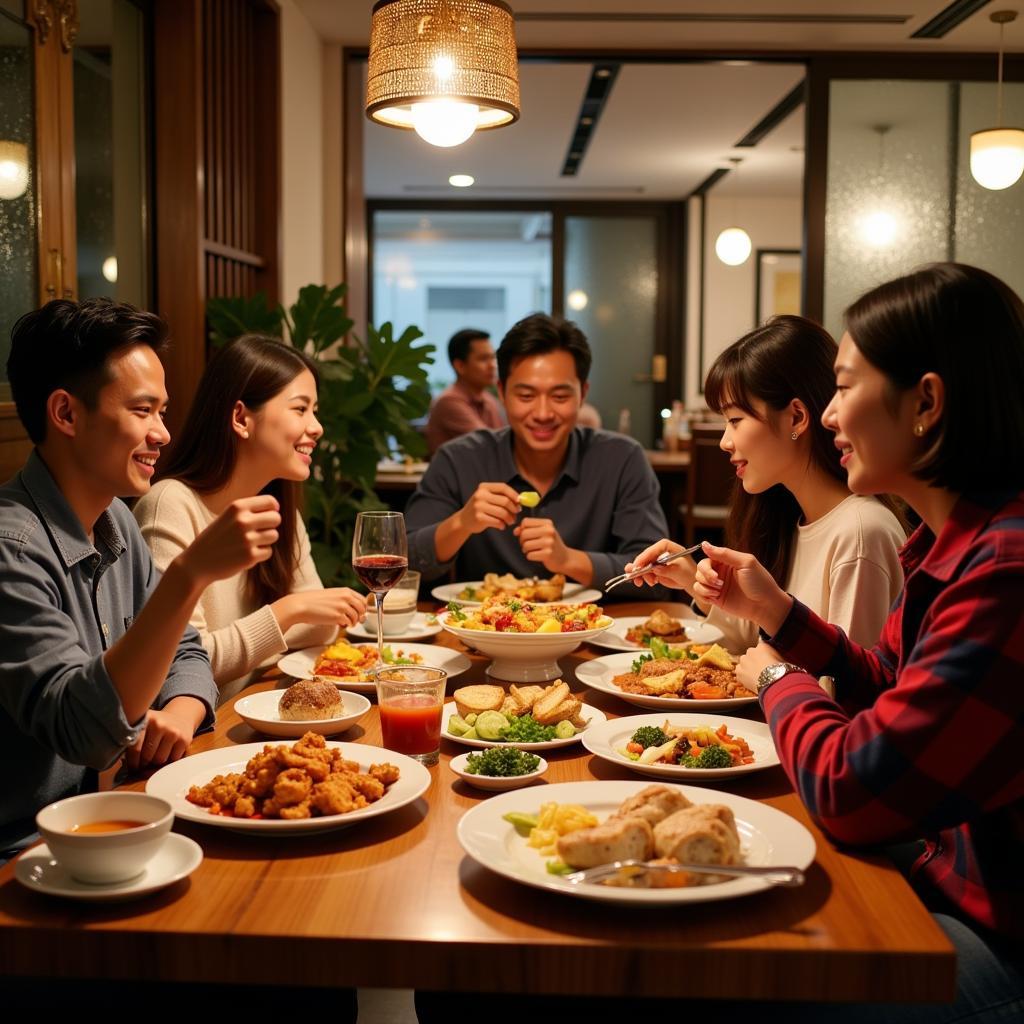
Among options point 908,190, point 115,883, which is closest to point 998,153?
point 908,190

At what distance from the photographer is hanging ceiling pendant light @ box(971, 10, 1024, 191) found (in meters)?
4.82

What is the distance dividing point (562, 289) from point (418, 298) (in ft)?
16.5

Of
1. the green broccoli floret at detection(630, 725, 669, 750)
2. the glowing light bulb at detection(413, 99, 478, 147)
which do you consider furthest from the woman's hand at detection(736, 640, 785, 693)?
the glowing light bulb at detection(413, 99, 478, 147)

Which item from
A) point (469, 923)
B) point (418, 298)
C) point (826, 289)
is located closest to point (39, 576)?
point (469, 923)

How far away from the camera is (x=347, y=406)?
4.04 metres

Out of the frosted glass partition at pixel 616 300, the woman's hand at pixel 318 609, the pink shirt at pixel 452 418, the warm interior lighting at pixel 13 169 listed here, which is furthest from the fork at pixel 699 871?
the frosted glass partition at pixel 616 300

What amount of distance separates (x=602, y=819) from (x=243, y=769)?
1.56 ft

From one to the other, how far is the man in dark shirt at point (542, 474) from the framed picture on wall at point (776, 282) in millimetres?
8349

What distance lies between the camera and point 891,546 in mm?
1895

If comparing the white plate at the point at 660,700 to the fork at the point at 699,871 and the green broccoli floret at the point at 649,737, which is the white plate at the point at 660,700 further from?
the fork at the point at 699,871

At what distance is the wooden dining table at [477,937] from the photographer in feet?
3.25

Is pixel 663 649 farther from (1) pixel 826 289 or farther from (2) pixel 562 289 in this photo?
(2) pixel 562 289

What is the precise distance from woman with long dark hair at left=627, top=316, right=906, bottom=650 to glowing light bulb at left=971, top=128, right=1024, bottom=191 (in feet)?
11.2

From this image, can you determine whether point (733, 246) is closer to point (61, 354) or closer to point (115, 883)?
point (61, 354)
